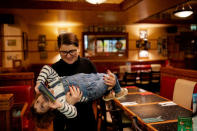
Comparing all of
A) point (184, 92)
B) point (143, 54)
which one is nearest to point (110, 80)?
point (184, 92)

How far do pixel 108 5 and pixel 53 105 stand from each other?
439 cm

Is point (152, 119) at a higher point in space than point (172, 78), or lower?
lower

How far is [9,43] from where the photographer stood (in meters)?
5.29

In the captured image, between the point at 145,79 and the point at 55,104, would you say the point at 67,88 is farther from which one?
the point at 145,79

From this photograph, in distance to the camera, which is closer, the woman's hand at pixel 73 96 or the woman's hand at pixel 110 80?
the woman's hand at pixel 73 96

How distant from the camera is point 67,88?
0.99 meters

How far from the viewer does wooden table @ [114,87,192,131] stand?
1.66m

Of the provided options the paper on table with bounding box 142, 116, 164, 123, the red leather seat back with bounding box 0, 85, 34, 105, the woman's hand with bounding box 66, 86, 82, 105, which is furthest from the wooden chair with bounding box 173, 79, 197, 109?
the red leather seat back with bounding box 0, 85, 34, 105

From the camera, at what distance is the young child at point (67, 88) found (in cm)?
90

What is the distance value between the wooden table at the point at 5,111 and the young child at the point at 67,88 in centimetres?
148

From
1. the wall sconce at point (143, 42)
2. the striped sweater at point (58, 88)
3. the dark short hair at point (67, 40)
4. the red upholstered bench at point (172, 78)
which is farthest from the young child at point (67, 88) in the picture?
the wall sconce at point (143, 42)

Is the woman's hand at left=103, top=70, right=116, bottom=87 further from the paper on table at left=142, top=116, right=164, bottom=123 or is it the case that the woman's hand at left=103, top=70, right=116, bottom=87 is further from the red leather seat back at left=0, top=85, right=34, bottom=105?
the red leather seat back at left=0, top=85, right=34, bottom=105

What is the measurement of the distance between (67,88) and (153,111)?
1.45 metres

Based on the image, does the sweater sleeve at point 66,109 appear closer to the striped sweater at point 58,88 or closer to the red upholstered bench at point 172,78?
the striped sweater at point 58,88
